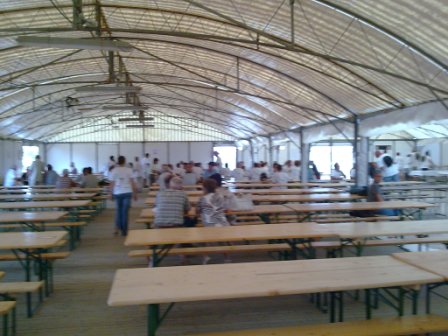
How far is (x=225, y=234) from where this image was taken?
4059 mm

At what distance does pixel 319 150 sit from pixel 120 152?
1302 centimetres

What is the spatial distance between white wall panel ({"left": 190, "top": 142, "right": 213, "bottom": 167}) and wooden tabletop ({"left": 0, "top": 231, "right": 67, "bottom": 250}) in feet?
75.3

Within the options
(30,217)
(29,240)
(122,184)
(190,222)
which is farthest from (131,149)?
(29,240)

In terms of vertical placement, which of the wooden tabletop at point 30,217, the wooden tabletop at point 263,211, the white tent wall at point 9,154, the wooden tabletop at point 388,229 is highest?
the white tent wall at point 9,154

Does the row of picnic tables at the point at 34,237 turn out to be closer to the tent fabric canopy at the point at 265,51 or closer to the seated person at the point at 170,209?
the seated person at the point at 170,209

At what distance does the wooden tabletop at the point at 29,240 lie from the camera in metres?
3.79

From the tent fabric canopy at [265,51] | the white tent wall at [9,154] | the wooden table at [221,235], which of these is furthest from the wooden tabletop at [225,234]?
the white tent wall at [9,154]

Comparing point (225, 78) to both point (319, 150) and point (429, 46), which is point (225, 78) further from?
point (319, 150)

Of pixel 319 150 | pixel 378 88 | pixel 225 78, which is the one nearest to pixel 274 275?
pixel 378 88

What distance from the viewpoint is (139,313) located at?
158 inches

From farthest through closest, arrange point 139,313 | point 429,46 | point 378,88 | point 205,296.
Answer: point 378,88 < point 429,46 < point 139,313 < point 205,296

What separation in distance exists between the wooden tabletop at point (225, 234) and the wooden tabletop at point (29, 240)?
736mm

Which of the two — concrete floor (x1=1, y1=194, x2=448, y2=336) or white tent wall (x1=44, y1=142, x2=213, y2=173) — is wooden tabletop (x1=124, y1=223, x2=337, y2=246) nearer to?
concrete floor (x1=1, y1=194, x2=448, y2=336)

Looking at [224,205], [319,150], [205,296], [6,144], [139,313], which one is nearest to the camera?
[205,296]
